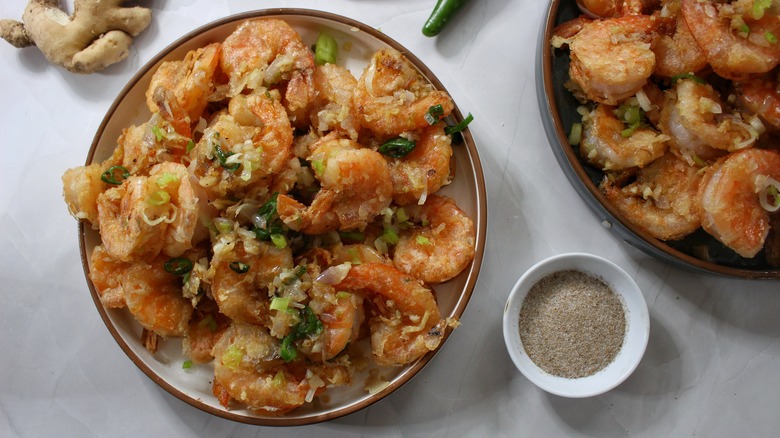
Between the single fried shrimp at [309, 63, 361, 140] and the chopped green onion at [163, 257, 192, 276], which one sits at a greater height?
the single fried shrimp at [309, 63, 361, 140]

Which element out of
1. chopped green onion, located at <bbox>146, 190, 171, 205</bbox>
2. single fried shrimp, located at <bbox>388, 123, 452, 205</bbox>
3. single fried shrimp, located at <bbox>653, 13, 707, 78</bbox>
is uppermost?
single fried shrimp, located at <bbox>653, 13, 707, 78</bbox>

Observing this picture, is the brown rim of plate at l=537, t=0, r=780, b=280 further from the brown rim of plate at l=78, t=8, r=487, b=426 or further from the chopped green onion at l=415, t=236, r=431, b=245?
the chopped green onion at l=415, t=236, r=431, b=245

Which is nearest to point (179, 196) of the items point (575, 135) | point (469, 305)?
point (469, 305)

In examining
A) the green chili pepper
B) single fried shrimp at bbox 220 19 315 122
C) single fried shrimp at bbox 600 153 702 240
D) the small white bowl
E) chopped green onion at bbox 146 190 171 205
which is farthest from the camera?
the green chili pepper

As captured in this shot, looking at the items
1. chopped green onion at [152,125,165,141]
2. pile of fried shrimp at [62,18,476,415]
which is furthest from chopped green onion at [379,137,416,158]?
chopped green onion at [152,125,165,141]

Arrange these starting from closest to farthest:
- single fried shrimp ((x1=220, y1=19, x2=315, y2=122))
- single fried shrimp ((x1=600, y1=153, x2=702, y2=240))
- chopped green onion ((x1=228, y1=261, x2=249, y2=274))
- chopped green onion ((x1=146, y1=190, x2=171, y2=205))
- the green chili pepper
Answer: chopped green onion ((x1=146, y1=190, x2=171, y2=205)) → chopped green onion ((x1=228, y1=261, x2=249, y2=274)) → single fried shrimp ((x1=220, y1=19, x2=315, y2=122)) → single fried shrimp ((x1=600, y1=153, x2=702, y2=240)) → the green chili pepper

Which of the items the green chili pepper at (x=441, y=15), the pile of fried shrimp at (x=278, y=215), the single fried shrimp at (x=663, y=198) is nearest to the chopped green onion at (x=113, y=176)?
the pile of fried shrimp at (x=278, y=215)

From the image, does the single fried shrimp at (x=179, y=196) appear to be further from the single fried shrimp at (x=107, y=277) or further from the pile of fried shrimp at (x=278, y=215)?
the single fried shrimp at (x=107, y=277)

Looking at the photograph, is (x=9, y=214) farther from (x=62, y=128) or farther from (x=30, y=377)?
(x=30, y=377)
